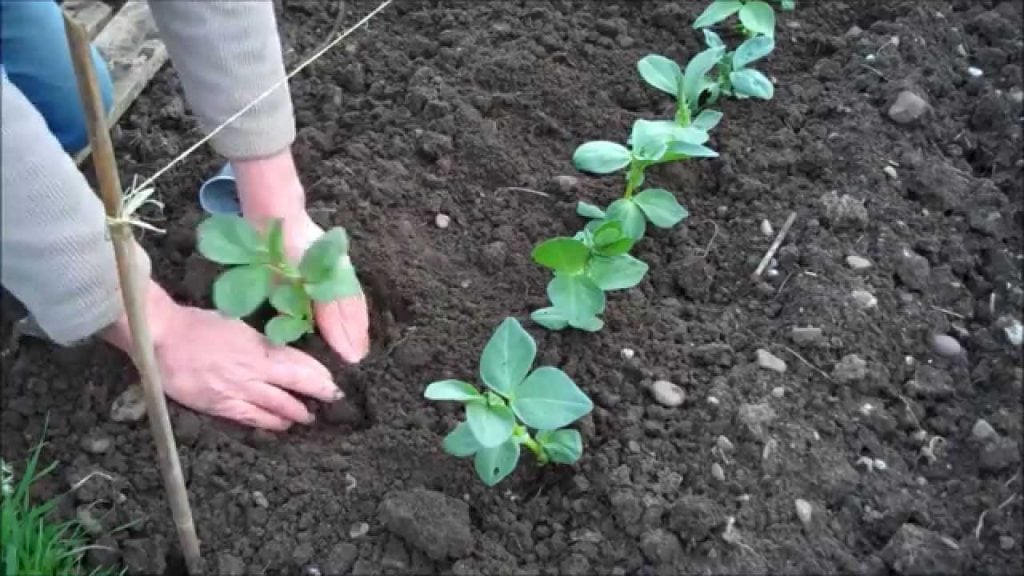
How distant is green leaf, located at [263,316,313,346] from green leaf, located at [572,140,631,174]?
460mm

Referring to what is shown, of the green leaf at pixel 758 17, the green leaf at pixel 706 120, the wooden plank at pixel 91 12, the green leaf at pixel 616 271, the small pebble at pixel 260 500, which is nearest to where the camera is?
the small pebble at pixel 260 500

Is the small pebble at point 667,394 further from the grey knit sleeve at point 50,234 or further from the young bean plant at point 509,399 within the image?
the grey knit sleeve at point 50,234

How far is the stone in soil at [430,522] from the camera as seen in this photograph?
1.31 metres

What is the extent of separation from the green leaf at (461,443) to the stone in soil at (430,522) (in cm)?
7

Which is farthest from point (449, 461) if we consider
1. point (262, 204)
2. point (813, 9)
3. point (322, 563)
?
point (813, 9)

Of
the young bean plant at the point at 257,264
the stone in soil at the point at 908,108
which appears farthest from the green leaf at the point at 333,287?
the stone in soil at the point at 908,108

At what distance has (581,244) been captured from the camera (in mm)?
1467

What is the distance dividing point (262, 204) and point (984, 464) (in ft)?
3.09

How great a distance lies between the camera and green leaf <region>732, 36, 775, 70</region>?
5.75 ft

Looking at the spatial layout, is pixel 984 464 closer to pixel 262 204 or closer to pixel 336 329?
pixel 336 329

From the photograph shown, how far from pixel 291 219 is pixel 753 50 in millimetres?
727

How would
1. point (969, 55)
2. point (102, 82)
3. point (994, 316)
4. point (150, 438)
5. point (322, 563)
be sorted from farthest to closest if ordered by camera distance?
1. point (969, 55)
2. point (102, 82)
3. point (994, 316)
4. point (150, 438)
5. point (322, 563)

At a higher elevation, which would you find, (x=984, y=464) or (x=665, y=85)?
(x=665, y=85)

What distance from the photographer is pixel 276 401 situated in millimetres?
1461
